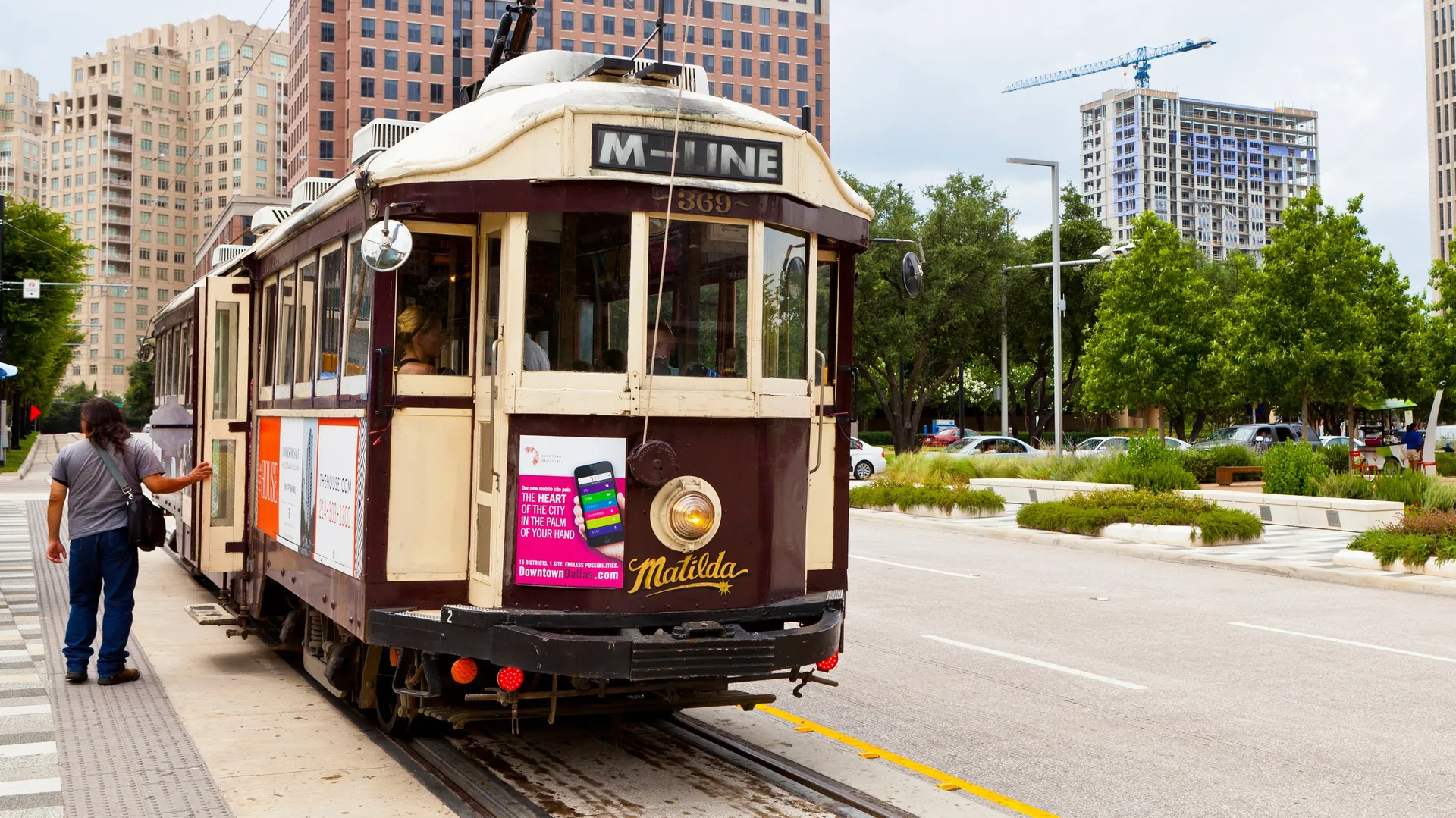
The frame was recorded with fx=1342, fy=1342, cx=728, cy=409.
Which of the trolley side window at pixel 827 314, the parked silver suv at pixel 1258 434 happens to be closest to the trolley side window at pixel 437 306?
the trolley side window at pixel 827 314

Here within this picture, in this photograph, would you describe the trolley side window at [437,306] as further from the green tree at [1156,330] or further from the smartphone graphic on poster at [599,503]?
the green tree at [1156,330]

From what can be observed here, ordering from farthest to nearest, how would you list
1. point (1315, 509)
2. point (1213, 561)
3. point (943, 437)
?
point (943, 437)
point (1315, 509)
point (1213, 561)

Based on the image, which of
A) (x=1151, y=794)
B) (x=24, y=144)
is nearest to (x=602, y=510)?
(x=1151, y=794)

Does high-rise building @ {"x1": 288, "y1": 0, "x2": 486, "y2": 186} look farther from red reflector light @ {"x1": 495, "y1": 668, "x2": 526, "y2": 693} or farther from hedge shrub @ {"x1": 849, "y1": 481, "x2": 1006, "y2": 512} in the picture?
red reflector light @ {"x1": 495, "y1": 668, "x2": 526, "y2": 693}

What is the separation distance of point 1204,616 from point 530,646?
897 cm

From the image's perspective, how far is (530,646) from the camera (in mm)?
5691

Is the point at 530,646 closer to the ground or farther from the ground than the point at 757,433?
closer to the ground

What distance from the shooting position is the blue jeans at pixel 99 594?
27.3 feet

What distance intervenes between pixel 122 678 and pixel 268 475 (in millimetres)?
1653

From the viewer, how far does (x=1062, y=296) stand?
5294 centimetres

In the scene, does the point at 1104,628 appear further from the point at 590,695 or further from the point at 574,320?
the point at 574,320

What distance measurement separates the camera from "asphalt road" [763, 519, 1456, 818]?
664 cm

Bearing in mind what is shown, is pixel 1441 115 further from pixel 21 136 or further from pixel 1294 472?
pixel 21 136

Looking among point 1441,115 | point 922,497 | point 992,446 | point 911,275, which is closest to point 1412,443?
point 992,446
